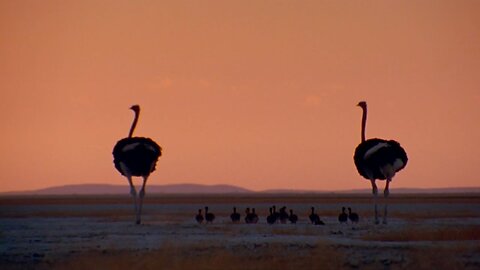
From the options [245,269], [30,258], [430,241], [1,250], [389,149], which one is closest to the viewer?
[245,269]

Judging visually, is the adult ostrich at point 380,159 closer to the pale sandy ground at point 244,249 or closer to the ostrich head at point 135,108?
the pale sandy ground at point 244,249

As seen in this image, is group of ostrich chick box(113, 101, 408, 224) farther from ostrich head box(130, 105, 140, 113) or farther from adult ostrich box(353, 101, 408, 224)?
ostrich head box(130, 105, 140, 113)

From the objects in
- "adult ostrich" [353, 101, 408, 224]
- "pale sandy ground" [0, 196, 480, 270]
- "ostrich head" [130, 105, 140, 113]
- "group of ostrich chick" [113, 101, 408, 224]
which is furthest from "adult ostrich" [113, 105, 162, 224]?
"adult ostrich" [353, 101, 408, 224]

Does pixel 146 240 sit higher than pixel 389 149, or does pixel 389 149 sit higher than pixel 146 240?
pixel 389 149

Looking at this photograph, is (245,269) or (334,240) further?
(334,240)

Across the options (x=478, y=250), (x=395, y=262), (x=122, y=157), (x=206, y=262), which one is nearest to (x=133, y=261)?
(x=206, y=262)

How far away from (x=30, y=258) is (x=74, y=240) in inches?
160

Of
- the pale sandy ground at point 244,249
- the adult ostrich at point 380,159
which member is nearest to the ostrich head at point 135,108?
the adult ostrich at point 380,159

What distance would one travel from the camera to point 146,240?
25266mm

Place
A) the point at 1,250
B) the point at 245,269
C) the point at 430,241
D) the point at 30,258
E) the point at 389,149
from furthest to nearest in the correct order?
the point at 389,149 → the point at 430,241 → the point at 1,250 → the point at 30,258 → the point at 245,269

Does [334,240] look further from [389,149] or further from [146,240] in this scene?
[389,149]

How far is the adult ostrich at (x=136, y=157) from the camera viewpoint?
33844mm

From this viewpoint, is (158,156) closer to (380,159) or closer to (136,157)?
(136,157)

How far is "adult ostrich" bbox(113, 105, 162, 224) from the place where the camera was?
33844 mm
